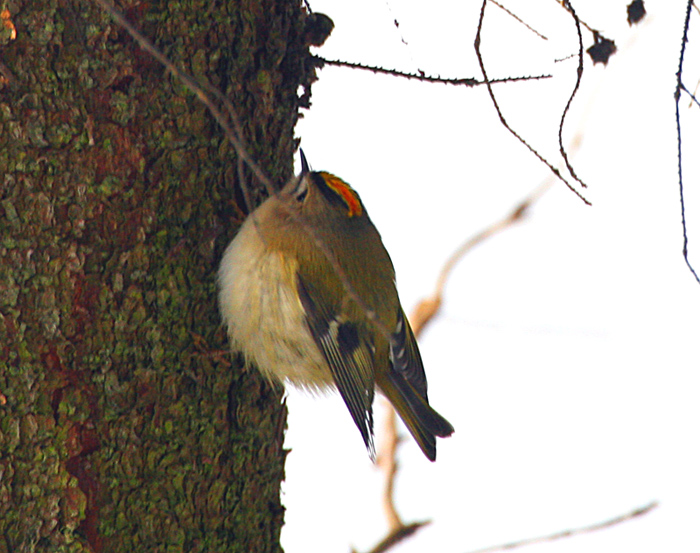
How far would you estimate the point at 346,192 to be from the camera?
2.29 meters

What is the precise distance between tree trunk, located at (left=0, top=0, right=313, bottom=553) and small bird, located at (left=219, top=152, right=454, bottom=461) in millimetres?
85

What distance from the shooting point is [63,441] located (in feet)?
5.17

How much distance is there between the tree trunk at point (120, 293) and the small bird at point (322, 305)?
0.28 feet

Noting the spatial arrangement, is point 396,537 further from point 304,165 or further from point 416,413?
point 304,165

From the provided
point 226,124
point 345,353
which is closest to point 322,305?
point 345,353

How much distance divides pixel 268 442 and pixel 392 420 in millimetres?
1173

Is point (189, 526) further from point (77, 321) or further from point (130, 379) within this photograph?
point (77, 321)

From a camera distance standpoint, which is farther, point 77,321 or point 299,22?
point 299,22

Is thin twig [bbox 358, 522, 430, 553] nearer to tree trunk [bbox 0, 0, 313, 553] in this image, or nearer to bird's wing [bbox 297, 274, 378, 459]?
bird's wing [bbox 297, 274, 378, 459]

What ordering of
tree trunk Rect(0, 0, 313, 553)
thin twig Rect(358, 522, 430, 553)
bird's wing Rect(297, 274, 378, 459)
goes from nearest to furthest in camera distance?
1. tree trunk Rect(0, 0, 313, 553)
2. bird's wing Rect(297, 274, 378, 459)
3. thin twig Rect(358, 522, 430, 553)

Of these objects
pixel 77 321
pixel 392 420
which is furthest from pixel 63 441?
pixel 392 420

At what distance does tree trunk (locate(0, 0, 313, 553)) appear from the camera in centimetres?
157

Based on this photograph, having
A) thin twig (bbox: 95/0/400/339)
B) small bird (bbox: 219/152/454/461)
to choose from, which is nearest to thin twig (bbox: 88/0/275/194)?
thin twig (bbox: 95/0/400/339)

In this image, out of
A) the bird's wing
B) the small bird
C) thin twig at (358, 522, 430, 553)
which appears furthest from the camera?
Result: thin twig at (358, 522, 430, 553)
